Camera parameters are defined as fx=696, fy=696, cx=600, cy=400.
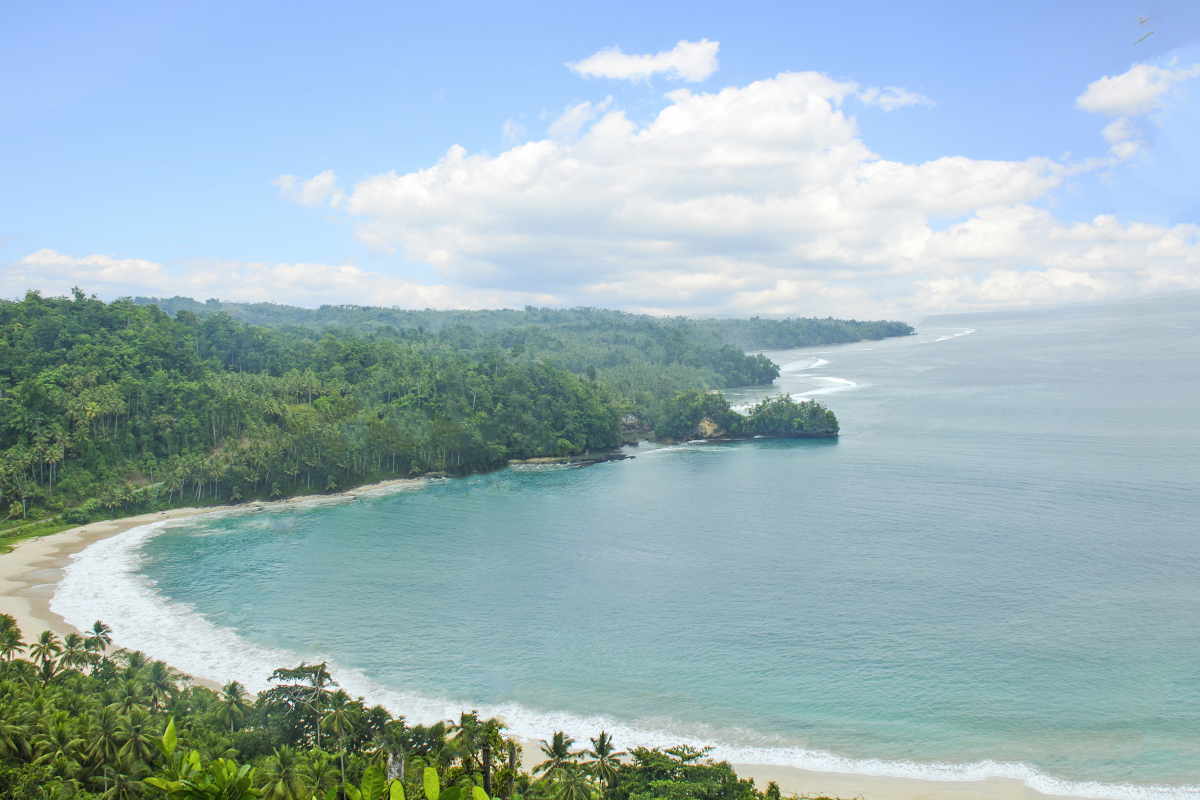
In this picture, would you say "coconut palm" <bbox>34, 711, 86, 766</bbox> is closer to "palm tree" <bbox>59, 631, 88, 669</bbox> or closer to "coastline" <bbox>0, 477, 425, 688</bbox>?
"palm tree" <bbox>59, 631, 88, 669</bbox>

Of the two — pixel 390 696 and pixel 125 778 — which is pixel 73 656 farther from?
pixel 125 778

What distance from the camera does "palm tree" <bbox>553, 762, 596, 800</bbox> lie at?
50.5 feet

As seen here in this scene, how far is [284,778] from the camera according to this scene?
46.3 feet

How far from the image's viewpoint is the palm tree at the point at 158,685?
65.2 ft

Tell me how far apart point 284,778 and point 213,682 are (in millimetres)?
15680

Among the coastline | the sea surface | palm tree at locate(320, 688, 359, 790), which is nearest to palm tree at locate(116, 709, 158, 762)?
palm tree at locate(320, 688, 359, 790)

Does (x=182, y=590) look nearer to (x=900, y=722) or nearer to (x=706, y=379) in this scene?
(x=900, y=722)

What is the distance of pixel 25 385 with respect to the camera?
5419cm

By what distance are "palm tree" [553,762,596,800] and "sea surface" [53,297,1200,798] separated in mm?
7693

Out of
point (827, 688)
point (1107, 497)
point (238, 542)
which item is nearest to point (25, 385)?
point (238, 542)

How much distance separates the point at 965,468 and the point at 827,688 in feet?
129

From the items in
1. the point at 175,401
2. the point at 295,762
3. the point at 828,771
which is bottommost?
the point at 828,771

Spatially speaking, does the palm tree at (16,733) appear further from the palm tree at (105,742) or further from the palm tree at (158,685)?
the palm tree at (158,685)

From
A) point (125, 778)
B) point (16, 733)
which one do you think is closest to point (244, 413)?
point (16, 733)
